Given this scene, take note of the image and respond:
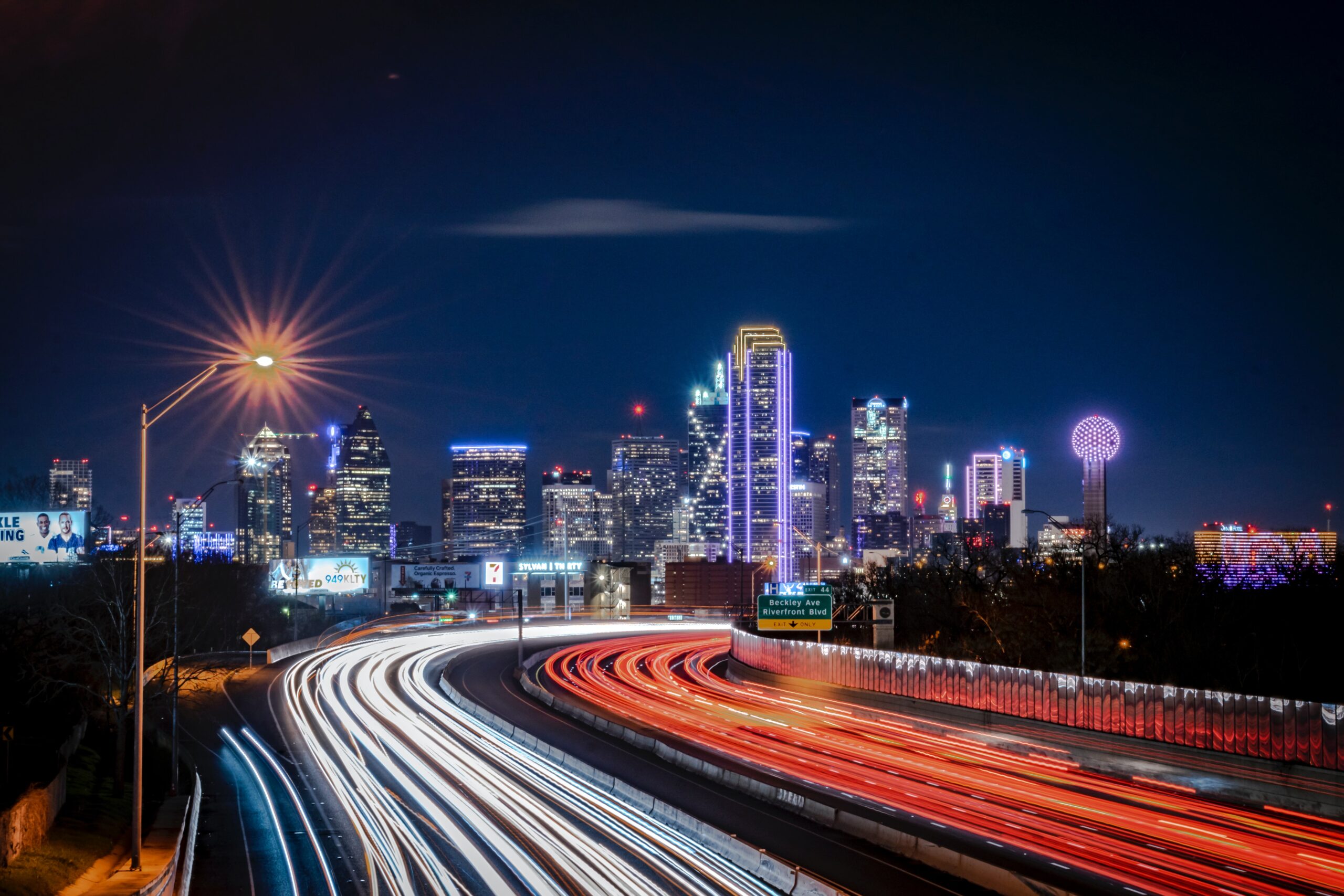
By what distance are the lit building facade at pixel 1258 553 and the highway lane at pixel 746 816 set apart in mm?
42192

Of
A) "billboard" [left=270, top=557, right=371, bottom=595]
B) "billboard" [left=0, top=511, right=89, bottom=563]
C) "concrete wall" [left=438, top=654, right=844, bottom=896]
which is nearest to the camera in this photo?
"concrete wall" [left=438, top=654, right=844, bottom=896]

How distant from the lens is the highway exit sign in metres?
60.4

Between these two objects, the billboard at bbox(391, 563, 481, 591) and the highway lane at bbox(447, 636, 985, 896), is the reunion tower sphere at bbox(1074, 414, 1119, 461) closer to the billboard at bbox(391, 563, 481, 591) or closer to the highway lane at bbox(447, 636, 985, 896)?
the billboard at bbox(391, 563, 481, 591)

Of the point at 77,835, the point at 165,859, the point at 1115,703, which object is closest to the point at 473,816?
the point at 165,859

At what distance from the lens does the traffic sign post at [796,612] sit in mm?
60406

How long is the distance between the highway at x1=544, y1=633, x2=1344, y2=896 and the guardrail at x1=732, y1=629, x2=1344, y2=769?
62.7 inches

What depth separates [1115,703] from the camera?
35500 millimetres

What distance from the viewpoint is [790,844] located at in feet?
84.6

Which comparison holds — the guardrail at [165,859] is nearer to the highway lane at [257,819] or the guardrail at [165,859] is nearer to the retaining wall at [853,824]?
the highway lane at [257,819]

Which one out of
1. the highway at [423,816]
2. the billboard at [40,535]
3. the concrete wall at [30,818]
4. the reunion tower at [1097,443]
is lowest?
the highway at [423,816]

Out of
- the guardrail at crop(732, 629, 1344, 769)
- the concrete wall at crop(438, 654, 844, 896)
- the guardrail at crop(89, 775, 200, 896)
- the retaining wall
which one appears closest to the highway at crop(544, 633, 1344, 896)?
the retaining wall

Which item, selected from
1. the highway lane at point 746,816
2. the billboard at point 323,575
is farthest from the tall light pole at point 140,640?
the billboard at point 323,575

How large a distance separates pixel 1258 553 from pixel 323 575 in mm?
94214

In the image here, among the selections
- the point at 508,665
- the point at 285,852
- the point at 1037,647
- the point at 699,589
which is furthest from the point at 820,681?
the point at 699,589
